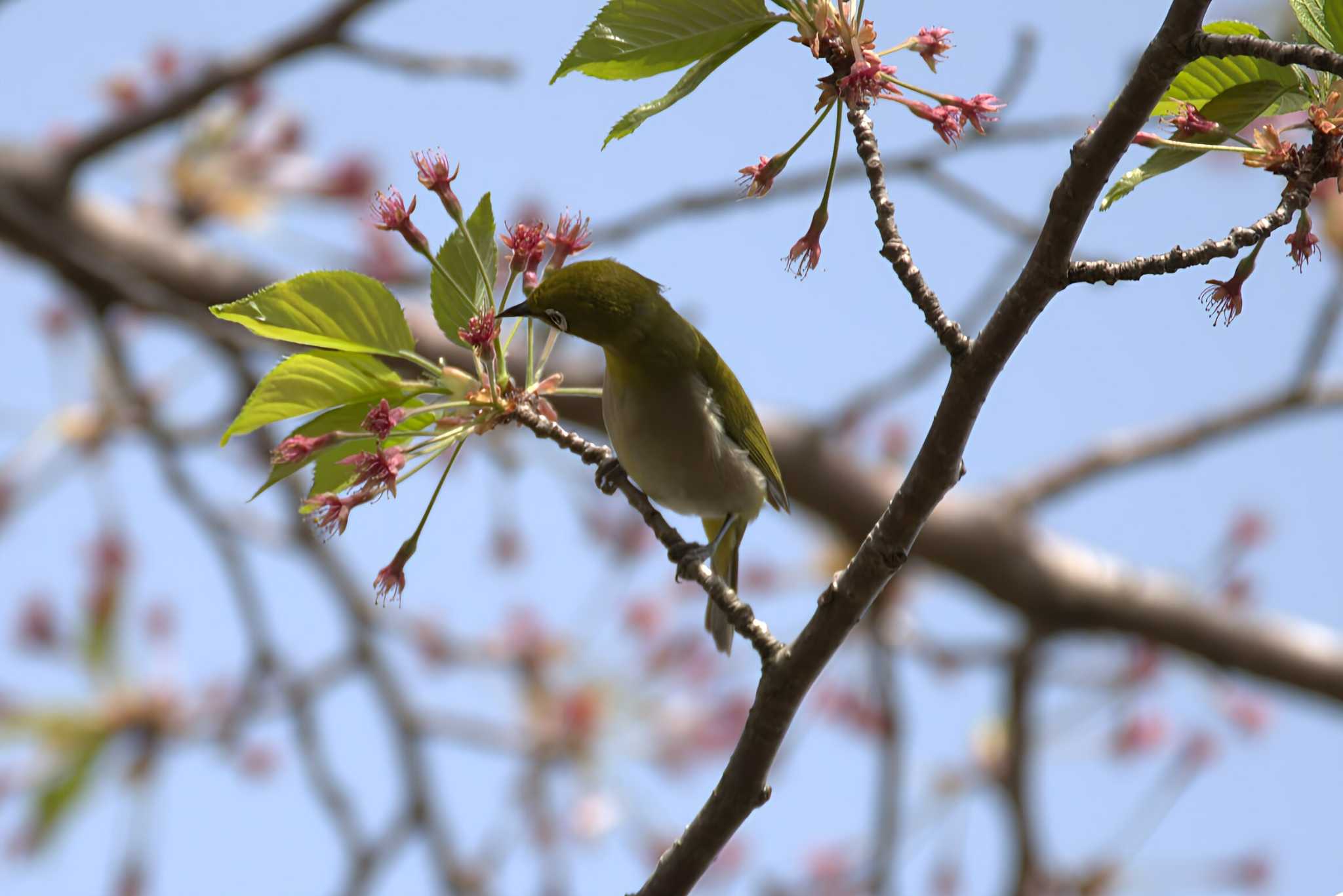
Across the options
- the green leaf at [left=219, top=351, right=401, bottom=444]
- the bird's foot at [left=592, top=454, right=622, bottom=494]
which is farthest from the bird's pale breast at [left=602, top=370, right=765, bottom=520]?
the green leaf at [left=219, top=351, right=401, bottom=444]

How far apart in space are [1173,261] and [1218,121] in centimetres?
27

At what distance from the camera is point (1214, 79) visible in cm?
181

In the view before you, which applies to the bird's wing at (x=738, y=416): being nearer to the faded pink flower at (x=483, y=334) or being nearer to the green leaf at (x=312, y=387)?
the faded pink flower at (x=483, y=334)

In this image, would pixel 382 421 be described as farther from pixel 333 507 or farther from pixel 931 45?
pixel 931 45

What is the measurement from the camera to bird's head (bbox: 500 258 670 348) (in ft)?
7.98

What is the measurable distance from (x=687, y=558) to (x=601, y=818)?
4.65m

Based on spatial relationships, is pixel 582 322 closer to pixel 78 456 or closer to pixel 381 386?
pixel 381 386

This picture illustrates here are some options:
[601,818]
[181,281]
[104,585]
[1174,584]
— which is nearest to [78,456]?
[104,585]

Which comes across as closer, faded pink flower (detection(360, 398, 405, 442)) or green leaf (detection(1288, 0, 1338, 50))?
green leaf (detection(1288, 0, 1338, 50))

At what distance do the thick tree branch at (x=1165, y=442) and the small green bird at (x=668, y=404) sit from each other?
3.29m

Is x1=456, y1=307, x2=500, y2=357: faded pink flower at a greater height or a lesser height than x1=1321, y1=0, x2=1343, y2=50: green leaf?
lesser

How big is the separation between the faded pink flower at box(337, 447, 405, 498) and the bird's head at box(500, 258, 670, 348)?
15.3 inches

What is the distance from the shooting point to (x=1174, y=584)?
20.9ft

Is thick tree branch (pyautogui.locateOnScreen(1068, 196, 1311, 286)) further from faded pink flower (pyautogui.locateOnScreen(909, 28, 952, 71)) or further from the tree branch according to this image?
the tree branch
